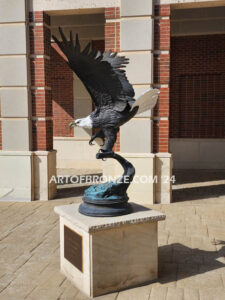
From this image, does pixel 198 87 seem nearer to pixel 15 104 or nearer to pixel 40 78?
pixel 40 78

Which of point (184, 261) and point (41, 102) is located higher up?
point (41, 102)

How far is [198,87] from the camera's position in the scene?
13172 millimetres

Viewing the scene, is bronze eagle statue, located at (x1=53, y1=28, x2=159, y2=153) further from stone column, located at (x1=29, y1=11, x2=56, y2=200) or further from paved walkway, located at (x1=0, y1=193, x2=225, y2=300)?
stone column, located at (x1=29, y1=11, x2=56, y2=200)

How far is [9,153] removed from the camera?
28.3 ft

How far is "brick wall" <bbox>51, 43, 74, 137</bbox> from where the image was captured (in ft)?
45.9

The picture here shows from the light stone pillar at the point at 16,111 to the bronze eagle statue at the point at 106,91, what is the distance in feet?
14.2

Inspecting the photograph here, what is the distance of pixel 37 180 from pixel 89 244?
16.1ft

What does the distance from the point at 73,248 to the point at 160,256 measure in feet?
5.16

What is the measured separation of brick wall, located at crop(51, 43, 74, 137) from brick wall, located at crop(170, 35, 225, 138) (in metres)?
3.98

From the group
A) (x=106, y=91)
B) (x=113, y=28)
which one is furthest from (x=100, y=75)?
(x=113, y=28)

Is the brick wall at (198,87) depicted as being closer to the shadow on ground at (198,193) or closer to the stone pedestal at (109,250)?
the shadow on ground at (198,193)

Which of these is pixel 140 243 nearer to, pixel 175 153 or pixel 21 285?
pixel 21 285

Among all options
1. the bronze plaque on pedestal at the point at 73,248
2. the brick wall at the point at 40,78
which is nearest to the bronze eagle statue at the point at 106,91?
the bronze plaque on pedestal at the point at 73,248

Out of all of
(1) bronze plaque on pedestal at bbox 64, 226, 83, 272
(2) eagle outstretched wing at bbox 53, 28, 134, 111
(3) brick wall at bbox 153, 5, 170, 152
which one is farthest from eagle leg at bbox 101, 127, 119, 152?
(3) brick wall at bbox 153, 5, 170, 152
